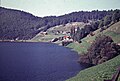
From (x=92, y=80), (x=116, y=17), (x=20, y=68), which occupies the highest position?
(x=116, y=17)

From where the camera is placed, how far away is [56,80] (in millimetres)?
73188

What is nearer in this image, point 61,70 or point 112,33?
point 61,70

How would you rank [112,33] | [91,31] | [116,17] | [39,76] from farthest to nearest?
[91,31], [116,17], [112,33], [39,76]

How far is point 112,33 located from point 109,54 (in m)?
51.9

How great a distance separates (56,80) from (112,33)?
80.2 metres

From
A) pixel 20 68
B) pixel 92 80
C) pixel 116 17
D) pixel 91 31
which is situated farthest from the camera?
pixel 91 31

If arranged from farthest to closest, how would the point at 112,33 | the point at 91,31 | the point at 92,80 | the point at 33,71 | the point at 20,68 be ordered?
the point at 91,31
the point at 112,33
the point at 20,68
the point at 33,71
the point at 92,80

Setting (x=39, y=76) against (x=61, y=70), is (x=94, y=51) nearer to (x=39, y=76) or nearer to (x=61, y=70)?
(x=61, y=70)

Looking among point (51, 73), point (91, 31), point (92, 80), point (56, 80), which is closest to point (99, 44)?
point (51, 73)

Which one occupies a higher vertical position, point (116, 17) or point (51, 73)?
point (116, 17)

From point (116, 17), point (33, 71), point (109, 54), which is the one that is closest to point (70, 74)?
point (33, 71)

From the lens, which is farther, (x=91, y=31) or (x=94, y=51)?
(x=91, y=31)

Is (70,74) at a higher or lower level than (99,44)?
lower

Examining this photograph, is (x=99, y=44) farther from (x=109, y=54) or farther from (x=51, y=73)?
(x=51, y=73)
